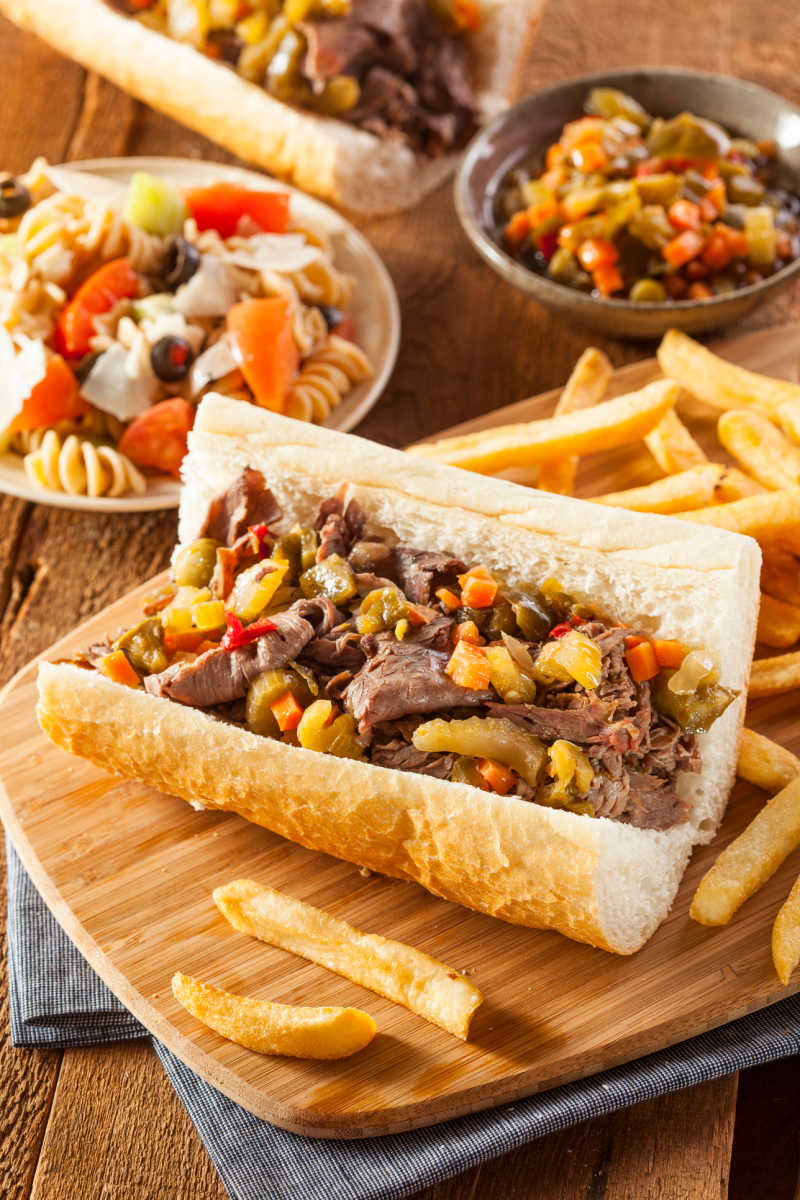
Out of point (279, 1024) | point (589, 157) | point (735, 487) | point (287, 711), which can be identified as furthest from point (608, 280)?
point (279, 1024)

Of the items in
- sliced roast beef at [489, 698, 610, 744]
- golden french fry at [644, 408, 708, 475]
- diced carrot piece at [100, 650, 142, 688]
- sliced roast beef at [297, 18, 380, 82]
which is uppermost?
sliced roast beef at [297, 18, 380, 82]

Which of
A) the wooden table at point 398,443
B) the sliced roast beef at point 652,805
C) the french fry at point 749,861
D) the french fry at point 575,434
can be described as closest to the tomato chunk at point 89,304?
the wooden table at point 398,443

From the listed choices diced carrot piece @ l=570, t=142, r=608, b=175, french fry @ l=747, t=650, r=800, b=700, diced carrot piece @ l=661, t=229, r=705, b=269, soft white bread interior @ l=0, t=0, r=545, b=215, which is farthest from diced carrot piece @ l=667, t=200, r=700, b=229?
french fry @ l=747, t=650, r=800, b=700

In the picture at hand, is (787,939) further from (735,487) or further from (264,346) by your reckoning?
(264,346)

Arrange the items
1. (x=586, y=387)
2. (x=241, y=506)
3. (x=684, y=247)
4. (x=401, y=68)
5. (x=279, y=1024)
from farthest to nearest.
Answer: (x=401, y=68), (x=684, y=247), (x=586, y=387), (x=241, y=506), (x=279, y=1024)

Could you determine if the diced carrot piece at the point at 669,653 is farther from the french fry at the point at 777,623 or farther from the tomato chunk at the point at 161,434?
the tomato chunk at the point at 161,434

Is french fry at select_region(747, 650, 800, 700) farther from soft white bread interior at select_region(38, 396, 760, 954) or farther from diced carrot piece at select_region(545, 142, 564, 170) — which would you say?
diced carrot piece at select_region(545, 142, 564, 170)

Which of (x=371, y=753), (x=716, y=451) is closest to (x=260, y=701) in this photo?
(x=371, y=753)
